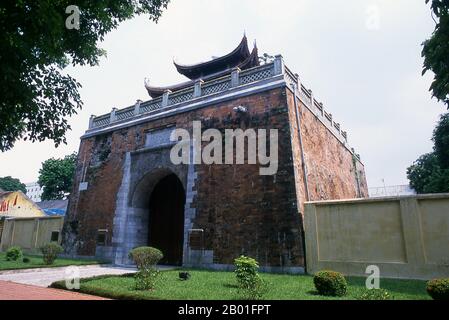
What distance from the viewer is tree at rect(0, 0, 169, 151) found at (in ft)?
17.7

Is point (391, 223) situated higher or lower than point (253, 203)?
lower

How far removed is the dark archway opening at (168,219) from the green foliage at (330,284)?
25.7 feet

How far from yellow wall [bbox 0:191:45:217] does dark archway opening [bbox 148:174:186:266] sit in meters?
21.7

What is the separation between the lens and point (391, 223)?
344 inches

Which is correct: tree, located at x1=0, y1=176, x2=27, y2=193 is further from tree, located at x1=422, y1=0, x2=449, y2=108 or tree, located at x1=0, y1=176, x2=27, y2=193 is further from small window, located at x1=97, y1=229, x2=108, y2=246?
tree, located at x1=422, y1=0, x2=449, y2=108

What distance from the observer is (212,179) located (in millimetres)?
11742

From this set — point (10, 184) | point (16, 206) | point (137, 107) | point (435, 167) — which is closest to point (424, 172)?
point (435, 167)

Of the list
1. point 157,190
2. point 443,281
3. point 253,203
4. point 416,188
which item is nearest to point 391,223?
point 443,281

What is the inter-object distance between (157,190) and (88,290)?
8138mm

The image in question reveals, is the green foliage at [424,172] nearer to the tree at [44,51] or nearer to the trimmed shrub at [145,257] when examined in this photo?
the trimmed shrub at [145,257]

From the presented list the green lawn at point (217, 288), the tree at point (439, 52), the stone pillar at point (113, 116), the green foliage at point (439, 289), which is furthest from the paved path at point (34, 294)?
the stone pillar at point (113, 116)

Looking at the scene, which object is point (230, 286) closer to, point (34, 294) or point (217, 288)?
point (217, 288)

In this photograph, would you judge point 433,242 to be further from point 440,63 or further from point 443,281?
point 440,63

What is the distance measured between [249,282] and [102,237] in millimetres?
9947
